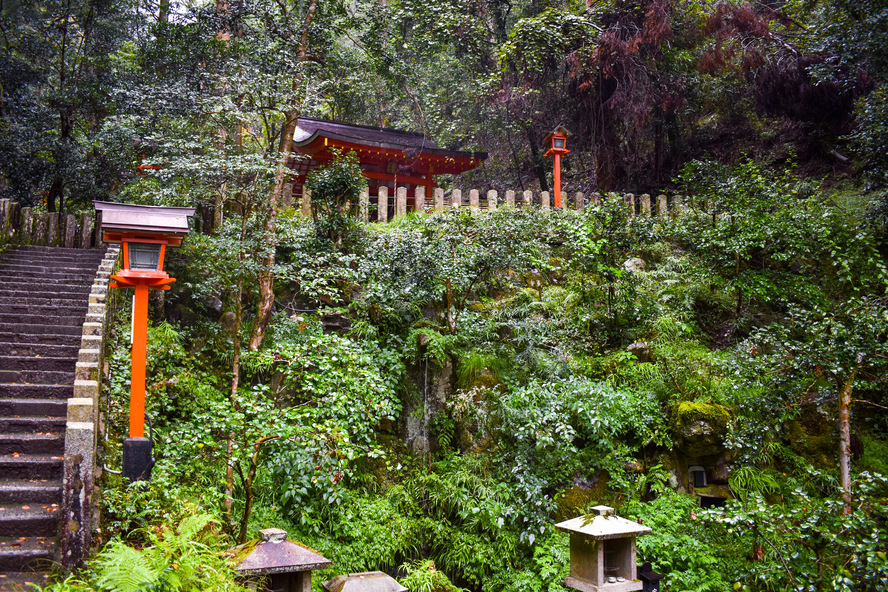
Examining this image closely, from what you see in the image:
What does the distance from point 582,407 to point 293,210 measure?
22.6ft

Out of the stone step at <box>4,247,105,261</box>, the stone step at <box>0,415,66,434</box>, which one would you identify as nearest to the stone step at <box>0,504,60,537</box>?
the stone step at <box>0,415,66,434</box>

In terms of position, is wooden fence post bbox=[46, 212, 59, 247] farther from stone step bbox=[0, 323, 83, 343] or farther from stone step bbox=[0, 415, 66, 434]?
stone step bbox=[0, 415, 66, 434]

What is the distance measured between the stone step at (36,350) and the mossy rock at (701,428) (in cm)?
778

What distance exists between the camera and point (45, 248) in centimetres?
1039

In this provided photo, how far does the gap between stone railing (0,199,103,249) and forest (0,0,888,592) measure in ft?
4.52

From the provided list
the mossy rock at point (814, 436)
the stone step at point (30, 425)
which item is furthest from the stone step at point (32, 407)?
the mossy rock at point (814, 436)

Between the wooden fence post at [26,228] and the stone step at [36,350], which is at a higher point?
the wooden fence post at [26,228]

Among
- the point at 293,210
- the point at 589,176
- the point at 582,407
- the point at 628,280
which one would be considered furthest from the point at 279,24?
the point at 589,176

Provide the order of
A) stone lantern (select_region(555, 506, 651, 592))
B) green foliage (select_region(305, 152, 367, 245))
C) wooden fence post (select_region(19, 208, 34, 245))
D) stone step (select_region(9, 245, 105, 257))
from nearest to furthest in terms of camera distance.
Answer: stone lantern (select_region(555, 506, 651, 592))
green foliage (select_region(305, 152, 367, 245))
stone step (select_region(9, 245, 105, 257))
wooden fence post (select_region(19, 208, 34, 245))

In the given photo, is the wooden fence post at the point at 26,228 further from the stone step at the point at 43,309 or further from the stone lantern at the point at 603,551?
the stone lantern at the point at 603,551

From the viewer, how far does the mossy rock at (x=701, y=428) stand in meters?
7.69

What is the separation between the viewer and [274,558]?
4.25 meters

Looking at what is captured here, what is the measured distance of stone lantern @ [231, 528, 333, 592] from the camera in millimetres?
4168

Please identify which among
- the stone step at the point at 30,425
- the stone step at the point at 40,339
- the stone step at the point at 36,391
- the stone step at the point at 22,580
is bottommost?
the stone step at the point at 22,580
